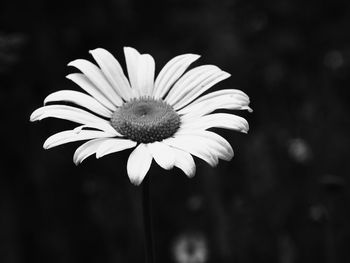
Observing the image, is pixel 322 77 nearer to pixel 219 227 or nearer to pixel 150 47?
pixel 150 47

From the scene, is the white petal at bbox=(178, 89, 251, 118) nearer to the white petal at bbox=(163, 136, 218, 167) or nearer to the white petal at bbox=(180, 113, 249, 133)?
the white petal at bbox=(180, 113, 249, 133)

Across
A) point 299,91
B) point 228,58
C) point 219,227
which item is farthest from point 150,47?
point 299,91

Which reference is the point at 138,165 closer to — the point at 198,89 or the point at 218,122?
the point at 218,122

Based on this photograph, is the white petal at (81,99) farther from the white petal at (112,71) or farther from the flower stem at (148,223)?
the flower stem at (148,223)

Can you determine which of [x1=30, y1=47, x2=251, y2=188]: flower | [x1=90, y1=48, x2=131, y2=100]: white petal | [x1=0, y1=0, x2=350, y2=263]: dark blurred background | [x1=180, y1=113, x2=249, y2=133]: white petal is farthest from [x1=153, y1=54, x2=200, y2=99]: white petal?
[x1=0, y1=0, x2=350, y2=263]: dark blurred background

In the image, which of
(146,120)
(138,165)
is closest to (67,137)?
(138,165)

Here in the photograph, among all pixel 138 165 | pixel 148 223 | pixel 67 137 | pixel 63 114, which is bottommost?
pixel 148 223

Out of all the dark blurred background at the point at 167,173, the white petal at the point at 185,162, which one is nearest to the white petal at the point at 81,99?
the white petal at the point at 185,162

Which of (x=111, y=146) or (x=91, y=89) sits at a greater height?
(x=91, y=89)
